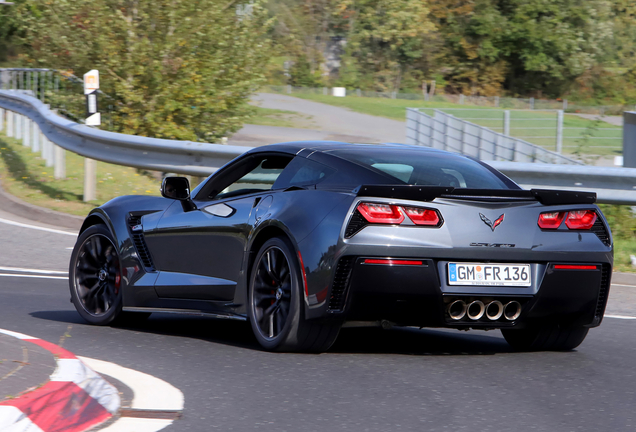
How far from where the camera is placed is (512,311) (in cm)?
559

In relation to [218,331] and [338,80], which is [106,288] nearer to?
[218,331]

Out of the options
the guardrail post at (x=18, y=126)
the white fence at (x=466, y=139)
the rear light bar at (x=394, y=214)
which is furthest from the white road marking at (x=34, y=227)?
the white fence at (x=466, y=139)

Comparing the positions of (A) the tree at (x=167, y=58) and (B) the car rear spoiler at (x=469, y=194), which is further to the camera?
(A) the tree at (x=167, y=58)

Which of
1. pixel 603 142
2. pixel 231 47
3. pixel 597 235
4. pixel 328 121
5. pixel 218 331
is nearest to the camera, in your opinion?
pixel 597 235

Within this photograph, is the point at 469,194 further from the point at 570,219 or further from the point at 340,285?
the point at 340,285

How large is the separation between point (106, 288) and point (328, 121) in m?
36.2

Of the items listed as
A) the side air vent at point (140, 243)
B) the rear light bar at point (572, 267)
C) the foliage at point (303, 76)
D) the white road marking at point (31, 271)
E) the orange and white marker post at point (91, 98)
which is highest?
the foliage at point (303, 76)

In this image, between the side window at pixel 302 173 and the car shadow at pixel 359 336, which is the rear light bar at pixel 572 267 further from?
the side window at pixel 302 173

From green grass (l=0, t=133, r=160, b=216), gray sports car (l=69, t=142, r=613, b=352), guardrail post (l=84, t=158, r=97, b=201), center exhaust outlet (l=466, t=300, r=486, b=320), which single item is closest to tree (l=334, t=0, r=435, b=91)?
green grass (l=0, t=133, r=160, b=216)

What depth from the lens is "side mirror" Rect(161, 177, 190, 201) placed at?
6551 millimetres

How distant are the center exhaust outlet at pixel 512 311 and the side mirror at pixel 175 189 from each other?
219 cm

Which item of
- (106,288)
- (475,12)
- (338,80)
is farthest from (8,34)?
(106,288)

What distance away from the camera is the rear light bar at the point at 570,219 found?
5621 mm

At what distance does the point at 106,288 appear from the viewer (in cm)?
701
